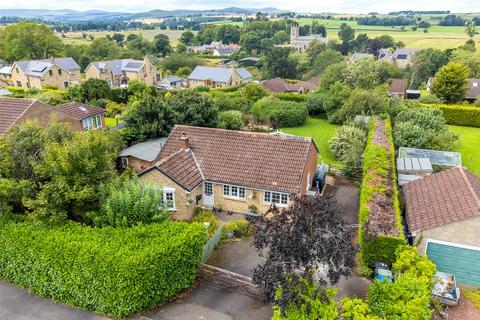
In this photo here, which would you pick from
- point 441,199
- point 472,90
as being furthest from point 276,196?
point 472,90

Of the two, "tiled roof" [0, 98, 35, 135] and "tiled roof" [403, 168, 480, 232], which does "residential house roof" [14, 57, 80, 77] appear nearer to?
"tiled roof" [0, 98, 35, 135]

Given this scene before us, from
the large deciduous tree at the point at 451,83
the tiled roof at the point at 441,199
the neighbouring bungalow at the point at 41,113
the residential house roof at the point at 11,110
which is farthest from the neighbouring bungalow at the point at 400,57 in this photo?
the residential house roof at the point at 11,110

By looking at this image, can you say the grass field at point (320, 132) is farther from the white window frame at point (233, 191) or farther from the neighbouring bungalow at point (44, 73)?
the neighbouring bungalow at point (44, 73)

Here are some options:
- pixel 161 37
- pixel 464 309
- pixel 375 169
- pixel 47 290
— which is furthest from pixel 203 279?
pixel 161 37

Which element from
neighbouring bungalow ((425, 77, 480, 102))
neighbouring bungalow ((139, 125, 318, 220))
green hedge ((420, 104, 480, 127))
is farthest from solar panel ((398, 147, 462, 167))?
neighbouring bungalow ((425, 77, 480, 102))

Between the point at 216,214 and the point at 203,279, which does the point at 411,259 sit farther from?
the point at 216,214

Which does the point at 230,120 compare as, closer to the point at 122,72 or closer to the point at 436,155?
the point at 436,155
